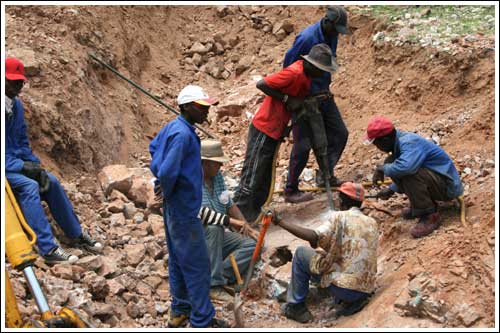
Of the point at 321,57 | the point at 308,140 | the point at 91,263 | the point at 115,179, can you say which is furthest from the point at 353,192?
the point at 115,179

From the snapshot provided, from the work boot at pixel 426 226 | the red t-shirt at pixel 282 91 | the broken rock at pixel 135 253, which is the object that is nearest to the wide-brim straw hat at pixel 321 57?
the red t-shirt at pixel 282 91

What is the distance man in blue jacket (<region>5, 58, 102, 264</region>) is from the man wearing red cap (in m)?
2.03

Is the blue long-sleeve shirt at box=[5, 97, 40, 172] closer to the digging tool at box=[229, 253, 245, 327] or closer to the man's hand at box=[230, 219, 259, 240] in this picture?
the man's hand at box=[230, 219, 259, 240]

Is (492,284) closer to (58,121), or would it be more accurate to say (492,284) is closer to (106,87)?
(58,121)

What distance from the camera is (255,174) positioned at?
7215 mm

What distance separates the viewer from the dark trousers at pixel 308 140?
24.3ft

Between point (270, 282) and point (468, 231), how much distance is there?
173cm

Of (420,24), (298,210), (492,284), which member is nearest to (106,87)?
(298,210)

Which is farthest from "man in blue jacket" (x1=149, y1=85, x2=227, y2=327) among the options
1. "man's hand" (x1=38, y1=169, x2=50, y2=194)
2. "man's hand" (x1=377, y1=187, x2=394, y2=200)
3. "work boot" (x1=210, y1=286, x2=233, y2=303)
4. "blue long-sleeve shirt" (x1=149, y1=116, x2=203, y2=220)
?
"man's hand" (x1=377, y1=187, x2=394, y2=200)

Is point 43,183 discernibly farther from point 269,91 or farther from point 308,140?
point 308,140

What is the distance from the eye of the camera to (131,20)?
35.7ft

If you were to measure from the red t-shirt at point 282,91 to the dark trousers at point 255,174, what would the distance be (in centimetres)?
9

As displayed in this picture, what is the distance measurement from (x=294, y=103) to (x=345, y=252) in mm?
2094

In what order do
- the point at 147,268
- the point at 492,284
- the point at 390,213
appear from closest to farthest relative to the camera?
1. the point at 492,284
2. the point at 147,268
3. the point at 390,213
